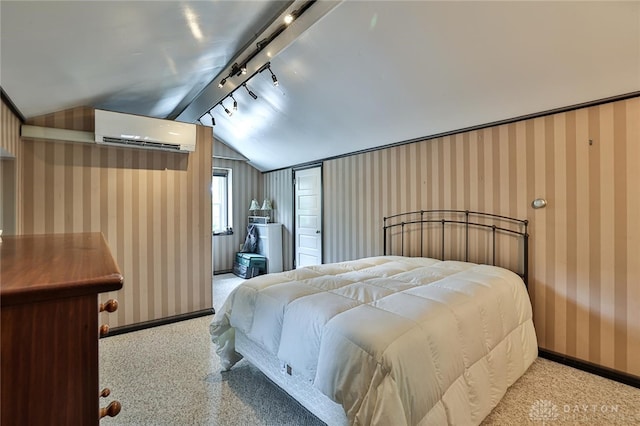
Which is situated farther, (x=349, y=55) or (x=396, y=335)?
(x=349, y=55)

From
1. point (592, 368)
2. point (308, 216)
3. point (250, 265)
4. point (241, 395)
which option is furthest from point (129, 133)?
point (592, 368)

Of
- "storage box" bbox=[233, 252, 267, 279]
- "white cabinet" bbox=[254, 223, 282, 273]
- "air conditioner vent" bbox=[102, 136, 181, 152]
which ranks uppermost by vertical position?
"air conditioner vent" bbox=[102, 136, 181, 152]

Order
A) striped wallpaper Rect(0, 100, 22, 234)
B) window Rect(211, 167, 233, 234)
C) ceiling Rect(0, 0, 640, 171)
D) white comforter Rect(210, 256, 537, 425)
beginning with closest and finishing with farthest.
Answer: white comforter Rect(210, 256, 537, 425)
ceiling Rect(0, 0, 640, 171)
striped wallpaper Rect(0, 100, 22, 234)
window Rect(211, 167, 233, 234)

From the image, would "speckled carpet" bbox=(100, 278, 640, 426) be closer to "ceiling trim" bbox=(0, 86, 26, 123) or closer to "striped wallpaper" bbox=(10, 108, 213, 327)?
"striped wallpaper" bbox=(10, 108, 213, 327)

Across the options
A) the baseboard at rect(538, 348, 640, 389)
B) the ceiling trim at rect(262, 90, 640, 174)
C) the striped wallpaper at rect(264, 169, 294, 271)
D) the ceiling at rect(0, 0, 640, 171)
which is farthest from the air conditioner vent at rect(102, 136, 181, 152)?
the baseboard at rect(538, 348, 640, 389)

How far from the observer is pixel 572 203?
98.7 inches

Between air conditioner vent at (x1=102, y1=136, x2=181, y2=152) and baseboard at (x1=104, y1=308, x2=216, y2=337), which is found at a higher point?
air conditioner vent at (x1=102, y1=136, x2=181, y2=152)

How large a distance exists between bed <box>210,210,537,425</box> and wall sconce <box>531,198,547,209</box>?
7.3 inches

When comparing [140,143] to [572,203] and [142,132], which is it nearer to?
[142,132]

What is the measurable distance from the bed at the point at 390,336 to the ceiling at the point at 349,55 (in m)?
1.31

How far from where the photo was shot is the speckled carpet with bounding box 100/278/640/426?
1857 millimetres

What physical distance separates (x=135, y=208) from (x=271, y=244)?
273 cm

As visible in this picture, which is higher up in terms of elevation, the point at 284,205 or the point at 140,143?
the point at 140,143

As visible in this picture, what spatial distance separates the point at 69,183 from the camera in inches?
120
